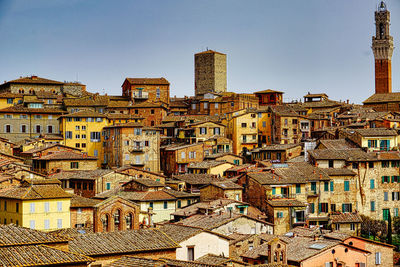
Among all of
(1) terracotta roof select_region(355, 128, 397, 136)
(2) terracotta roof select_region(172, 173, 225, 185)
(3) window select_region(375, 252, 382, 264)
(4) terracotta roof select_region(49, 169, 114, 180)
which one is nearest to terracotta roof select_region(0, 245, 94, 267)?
(3) window select_region(375, 252, 382, 264)

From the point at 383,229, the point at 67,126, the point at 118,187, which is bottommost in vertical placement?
the point at 383,229

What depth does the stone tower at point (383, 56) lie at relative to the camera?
107 metres

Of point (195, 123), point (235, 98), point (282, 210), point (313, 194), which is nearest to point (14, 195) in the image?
point (282, 210)

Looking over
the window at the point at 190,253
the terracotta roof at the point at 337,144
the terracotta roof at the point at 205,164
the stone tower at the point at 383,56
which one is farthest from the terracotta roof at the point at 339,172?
the stone tower at the point at 383,56

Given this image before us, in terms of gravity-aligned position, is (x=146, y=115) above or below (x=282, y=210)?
above

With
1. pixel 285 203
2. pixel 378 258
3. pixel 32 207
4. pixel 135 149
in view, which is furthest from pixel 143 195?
pixel 135 149

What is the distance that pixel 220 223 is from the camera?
40125mm

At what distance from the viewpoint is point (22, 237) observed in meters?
20.2

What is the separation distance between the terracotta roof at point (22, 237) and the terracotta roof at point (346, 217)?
108ft

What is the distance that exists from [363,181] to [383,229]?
13.8 feet

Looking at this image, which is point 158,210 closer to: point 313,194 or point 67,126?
point 313,194

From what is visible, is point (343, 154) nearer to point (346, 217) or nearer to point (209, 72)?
point (346, 217)

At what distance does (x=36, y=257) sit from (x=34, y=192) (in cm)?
2446

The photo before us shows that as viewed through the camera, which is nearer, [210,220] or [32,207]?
[210,220]
